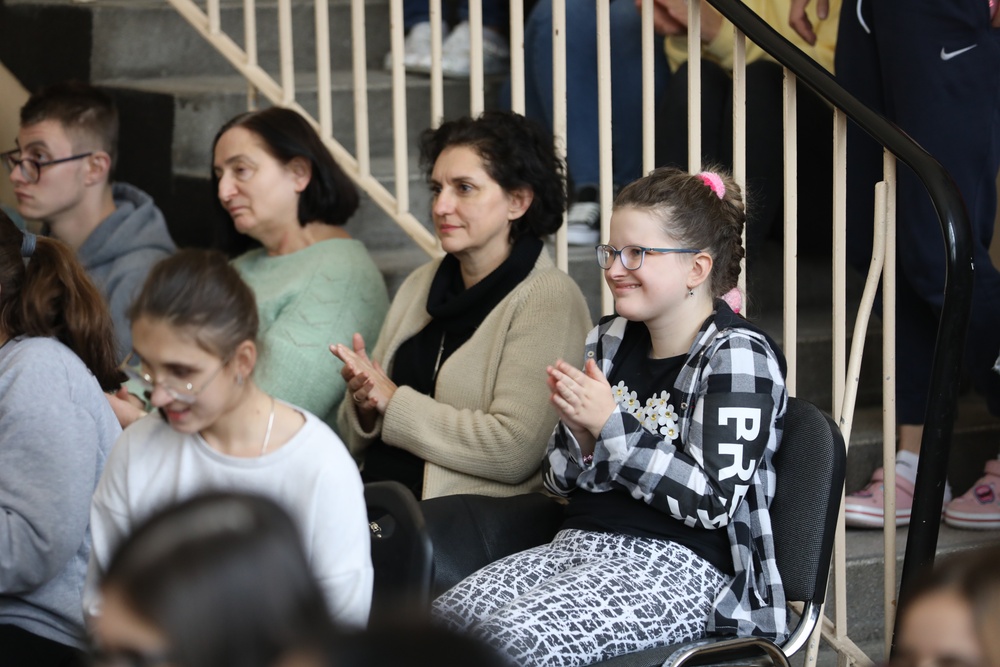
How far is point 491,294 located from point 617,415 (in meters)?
0.64

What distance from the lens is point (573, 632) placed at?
1.75 metres

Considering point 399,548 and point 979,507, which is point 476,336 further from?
point 979,507

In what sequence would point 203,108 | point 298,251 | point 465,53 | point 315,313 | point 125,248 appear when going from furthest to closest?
point 465,53 → point 203,108 → point 125,248 → point 298,251 → point 315,313

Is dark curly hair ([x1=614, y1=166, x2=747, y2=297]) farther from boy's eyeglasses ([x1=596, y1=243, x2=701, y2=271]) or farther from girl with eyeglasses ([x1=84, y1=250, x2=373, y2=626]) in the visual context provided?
girl with eyeglasses ([x1=84, y1=250, x2=373, y2=626])

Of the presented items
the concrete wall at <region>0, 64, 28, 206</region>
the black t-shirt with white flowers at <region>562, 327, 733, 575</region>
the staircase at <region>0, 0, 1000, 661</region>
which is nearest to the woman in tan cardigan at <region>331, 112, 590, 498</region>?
the black t-shirt with white flowers at <region>562, 327, 733, 575</region>

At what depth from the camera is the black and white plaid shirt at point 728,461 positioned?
187cm

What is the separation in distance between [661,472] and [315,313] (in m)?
1.14

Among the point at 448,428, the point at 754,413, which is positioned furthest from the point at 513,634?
the point at 448,428

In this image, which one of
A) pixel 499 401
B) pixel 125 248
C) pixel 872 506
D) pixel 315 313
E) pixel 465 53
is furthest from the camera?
pixel 465 53

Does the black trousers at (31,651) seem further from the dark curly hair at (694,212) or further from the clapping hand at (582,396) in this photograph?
the dark curly hair at (694,212)

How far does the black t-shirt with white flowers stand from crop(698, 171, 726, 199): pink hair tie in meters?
0.27

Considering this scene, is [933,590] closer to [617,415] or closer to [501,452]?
[617,415]

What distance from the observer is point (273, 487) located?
1.50 meters

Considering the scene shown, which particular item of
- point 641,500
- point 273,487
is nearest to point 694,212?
point 641,500
